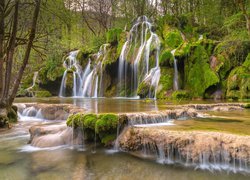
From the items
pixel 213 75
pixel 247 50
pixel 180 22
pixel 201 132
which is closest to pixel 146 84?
pixel 213 75

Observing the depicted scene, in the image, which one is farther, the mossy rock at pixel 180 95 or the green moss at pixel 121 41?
the green moss at pixel 121 41

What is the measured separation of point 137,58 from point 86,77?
6.09 metres

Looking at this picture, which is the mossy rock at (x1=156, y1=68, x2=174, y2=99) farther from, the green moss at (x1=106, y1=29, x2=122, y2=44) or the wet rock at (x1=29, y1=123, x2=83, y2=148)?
the wet rock at (x1=29, y1=123, x2=83, y2=148)

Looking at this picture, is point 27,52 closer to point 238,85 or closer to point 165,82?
point 165,82

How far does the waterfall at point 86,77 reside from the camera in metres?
22.0

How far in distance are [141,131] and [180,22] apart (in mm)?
Answer: 19548

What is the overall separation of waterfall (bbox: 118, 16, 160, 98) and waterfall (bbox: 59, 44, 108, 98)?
2.07 m

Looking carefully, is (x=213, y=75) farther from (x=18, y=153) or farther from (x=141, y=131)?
(x=18, y=153)

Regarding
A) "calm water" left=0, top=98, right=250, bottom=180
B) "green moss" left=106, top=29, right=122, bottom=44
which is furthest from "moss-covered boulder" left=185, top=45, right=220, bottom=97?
"calm water" left=0, top=98, right=250, bottom=180

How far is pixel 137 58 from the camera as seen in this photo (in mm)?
19656

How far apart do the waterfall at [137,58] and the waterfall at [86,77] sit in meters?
2.07

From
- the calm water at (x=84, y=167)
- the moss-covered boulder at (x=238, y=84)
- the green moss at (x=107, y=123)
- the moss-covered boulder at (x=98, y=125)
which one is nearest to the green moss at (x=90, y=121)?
the moss-covered boulder at (x=98, y=125)

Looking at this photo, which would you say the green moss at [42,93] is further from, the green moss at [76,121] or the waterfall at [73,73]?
the green moss at [76,121]

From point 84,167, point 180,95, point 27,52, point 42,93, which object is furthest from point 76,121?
point 42,93
